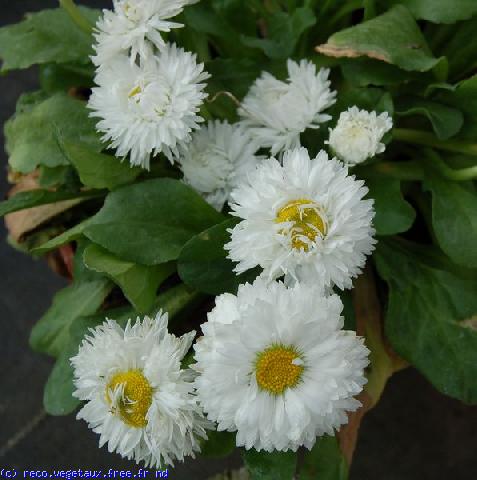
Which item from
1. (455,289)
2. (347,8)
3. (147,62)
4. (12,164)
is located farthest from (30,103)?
(455,289)

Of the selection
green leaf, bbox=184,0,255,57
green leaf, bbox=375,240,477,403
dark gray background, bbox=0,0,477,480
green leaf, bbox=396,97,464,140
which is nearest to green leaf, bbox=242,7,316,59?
green leaf, bbox=184,0,255,57

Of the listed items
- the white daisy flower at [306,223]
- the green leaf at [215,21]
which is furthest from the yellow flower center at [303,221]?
the green leaf at [215,21]

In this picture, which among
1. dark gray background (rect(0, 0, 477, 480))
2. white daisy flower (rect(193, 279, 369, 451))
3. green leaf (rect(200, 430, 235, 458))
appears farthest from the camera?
dark gray background (rect(0, 0, 477, 480))

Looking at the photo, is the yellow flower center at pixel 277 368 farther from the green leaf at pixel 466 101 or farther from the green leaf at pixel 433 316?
the green leaf at pixel 466 101

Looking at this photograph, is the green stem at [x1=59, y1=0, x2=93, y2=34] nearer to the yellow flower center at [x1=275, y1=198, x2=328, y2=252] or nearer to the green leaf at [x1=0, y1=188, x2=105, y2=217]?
the green leaf at [x1=0, y1=188, x2=105, y2=217]

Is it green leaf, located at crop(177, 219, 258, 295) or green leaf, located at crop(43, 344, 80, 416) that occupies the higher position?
green leaf, located at crop(177, 219, 258, 295)

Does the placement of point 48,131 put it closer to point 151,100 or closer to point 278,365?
point 151,100

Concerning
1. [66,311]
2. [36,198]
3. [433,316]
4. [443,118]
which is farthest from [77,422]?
[443,118]

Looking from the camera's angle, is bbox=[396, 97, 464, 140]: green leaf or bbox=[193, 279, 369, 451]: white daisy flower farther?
bbox=[396, 97, 464, 140]: green leaf
